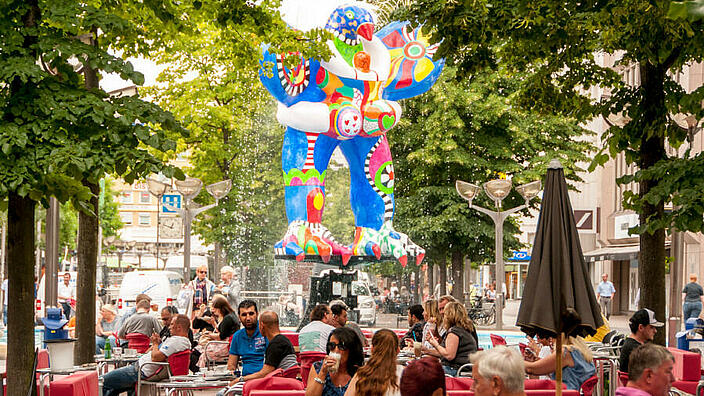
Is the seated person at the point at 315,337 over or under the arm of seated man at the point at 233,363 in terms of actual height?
over

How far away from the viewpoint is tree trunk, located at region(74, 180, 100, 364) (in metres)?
14.1

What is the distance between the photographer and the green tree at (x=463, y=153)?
110 ft

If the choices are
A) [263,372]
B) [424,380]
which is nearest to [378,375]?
[424,380]

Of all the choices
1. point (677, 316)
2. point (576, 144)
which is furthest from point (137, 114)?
point (576, 144)

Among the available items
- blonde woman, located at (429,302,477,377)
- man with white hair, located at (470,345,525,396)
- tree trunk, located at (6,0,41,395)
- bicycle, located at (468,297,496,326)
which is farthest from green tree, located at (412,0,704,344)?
bicycle, located at (468,297,496,326)

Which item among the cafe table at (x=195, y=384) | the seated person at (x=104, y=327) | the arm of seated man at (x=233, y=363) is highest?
the arm of seated man at (x=233, y=363)

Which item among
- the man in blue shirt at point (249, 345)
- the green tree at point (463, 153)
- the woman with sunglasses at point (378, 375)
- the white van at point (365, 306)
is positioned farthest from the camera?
the green tree at point (463, 153)

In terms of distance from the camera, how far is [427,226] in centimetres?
3388

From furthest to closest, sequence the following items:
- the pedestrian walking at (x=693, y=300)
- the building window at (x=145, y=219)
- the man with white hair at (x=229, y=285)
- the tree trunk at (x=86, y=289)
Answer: the building window at (x=145, y=219)
the pedestrian walking at (x=693, y=300)
the man with white hair at (x=229, y=285)
the tree trunk at (x=86, y=289)

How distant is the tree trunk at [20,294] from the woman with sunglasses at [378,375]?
3972mm

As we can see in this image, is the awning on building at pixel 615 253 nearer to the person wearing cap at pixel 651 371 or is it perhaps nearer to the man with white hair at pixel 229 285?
the man with white hair at pixel 229 285

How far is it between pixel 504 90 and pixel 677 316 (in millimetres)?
17798

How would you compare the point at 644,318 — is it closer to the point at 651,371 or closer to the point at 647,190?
the point at 647,190

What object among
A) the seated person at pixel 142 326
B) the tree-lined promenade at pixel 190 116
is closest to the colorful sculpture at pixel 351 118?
the tree-lined promenade at pixel 190 116
